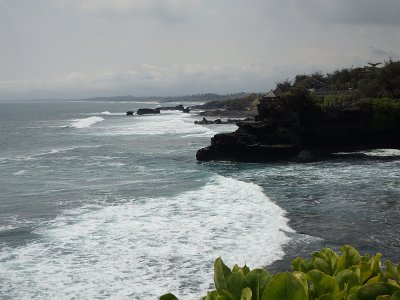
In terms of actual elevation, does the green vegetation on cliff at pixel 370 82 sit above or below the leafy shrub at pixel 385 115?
above

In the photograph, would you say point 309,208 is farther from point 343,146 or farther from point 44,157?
point 44,157

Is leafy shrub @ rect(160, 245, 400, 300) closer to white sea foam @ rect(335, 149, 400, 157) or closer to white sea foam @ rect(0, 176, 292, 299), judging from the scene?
white sea foam @ rect(0, 176, 292, 299)

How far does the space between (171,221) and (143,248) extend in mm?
3713

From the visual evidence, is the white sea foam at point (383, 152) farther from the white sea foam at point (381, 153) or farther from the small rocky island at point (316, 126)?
the small rocky island at point (316, 126)

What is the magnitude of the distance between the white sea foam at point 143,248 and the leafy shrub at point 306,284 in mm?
10279

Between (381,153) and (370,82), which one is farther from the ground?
(370,82)

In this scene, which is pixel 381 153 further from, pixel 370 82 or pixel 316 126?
pixel 370 82

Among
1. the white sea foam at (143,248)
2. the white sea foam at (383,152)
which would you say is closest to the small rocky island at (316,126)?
the white sea foam at (383,152)

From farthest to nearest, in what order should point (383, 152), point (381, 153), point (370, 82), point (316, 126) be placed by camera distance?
1. point (370, 82)
2. point (316, 126)
3. point (383, 152)
4. point (381, 153)

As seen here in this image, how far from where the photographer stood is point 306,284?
2549 mm

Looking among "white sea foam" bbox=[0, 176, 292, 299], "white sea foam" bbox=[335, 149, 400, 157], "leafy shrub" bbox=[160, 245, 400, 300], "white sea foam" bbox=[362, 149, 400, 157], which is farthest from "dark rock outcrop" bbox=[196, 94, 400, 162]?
"leafy shrub" bbox=[160, 245, 400, 300]

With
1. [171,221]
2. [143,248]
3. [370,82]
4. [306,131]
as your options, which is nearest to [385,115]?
[306,131]

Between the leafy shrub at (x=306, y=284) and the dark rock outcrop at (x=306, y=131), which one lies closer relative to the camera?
the leafy shrub at (x=306, y=284)

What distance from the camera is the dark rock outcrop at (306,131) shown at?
44.0m
